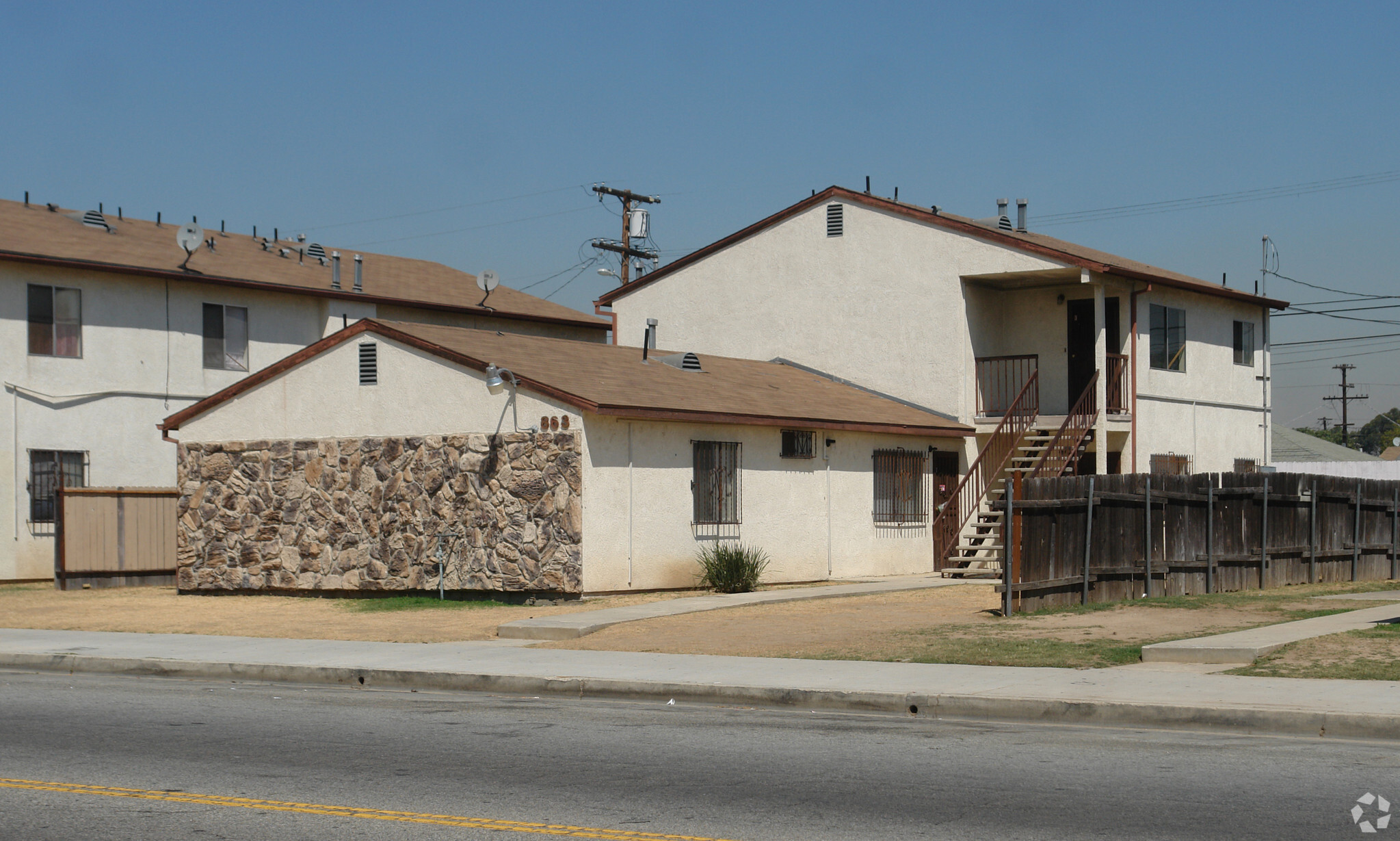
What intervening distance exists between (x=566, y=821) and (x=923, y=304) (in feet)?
75.7

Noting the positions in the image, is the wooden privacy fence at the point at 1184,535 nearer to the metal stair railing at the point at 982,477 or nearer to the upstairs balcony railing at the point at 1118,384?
the upstairs balcony railing at the point at 1118,384

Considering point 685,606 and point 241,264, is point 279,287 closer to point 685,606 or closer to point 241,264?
point 241,264

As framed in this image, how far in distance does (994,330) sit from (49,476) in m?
19.6

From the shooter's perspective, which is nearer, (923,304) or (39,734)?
(39,734)

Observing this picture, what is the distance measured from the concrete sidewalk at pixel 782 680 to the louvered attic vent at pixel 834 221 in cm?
1626

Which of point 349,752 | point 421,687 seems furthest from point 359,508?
point 349,752

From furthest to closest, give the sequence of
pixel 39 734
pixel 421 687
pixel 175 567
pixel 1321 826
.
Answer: pixel 175 567 → pixel 421 687 → pixel 39 734 → pixel 1321 826

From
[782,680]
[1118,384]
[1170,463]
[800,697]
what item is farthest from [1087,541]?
[1170,463]

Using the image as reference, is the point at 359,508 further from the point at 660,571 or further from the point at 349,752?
the point at 349,752

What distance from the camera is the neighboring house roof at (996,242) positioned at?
27984 millimetres

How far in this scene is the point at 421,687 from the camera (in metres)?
14.3

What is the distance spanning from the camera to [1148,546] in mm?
20344

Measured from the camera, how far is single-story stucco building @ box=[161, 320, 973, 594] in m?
21.9

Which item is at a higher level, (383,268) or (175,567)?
→ (383,268)
